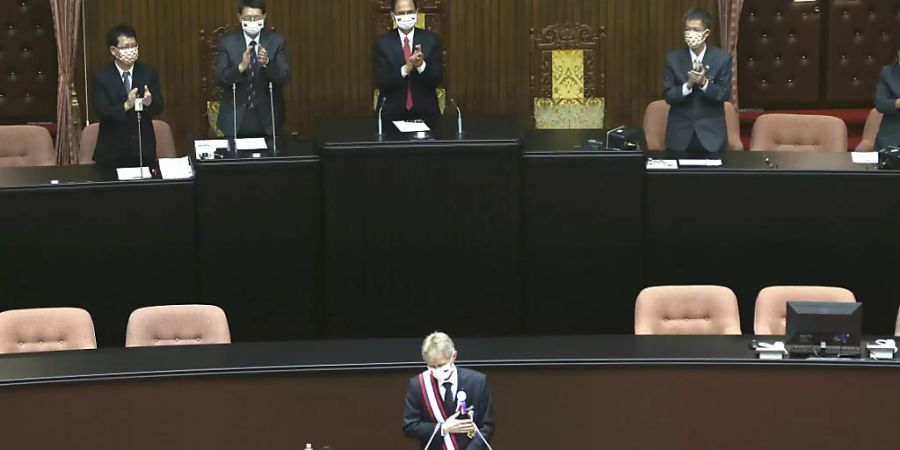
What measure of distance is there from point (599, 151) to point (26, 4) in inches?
196

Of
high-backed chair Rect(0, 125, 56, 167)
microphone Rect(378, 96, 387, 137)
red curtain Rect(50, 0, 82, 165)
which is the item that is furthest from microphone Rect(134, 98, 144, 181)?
red curtain Rect(50, 0, 82, 165)

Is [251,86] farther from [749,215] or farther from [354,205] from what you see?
[749,215]

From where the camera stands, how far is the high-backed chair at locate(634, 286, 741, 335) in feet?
24.7

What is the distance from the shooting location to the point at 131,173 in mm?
8727

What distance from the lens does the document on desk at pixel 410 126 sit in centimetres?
889

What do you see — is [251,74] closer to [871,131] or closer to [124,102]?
[124,102]

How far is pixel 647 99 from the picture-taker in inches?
482

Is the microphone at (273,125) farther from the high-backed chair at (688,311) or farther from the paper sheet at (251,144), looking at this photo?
the high-backed chair at (688,311)

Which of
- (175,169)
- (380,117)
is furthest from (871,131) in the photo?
(175,169)

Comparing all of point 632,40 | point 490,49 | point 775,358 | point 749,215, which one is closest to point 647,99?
point 632,40

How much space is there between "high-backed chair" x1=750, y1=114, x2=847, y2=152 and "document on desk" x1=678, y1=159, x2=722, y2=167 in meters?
1.14

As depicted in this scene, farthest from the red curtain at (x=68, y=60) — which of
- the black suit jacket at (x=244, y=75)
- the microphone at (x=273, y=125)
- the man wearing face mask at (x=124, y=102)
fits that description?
the microphone at (x=273, y=125)

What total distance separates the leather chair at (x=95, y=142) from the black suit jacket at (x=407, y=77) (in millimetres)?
1320

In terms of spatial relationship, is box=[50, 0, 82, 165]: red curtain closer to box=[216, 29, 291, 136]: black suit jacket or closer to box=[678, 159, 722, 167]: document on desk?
box=[216, 29, 291, 136]: black suit jacket
